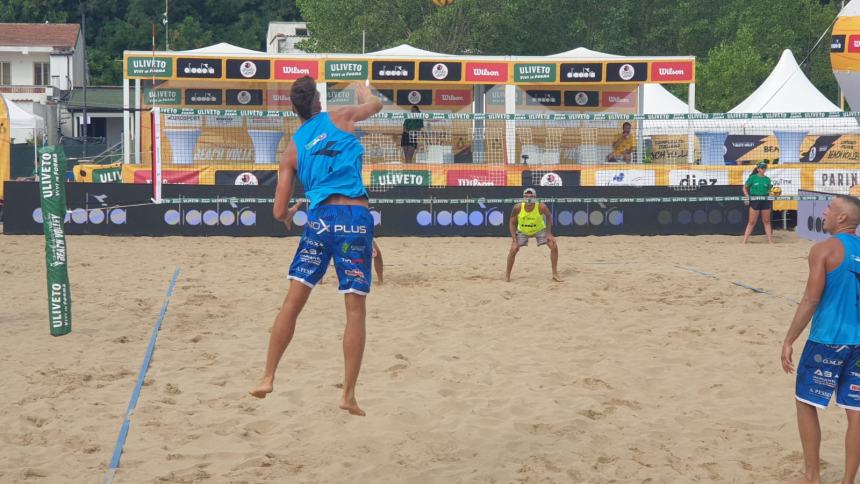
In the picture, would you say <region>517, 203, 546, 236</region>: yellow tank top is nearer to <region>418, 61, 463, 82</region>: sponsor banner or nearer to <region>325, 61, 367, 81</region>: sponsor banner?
<region>418, 61, 463, 82</region>: sponsor banner

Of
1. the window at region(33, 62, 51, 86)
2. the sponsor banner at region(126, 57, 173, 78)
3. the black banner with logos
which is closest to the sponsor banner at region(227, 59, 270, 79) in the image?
the sponsor banner at region(126, 57, 173, 78)

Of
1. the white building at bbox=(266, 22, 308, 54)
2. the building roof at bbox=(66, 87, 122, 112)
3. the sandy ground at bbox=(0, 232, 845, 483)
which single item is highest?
the white building at bbox=(266, 22, 308, 54)

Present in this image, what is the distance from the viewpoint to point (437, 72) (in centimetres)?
2114

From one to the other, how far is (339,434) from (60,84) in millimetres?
53728

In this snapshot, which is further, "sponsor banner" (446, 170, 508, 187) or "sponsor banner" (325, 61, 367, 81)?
"sponsor banner" (325, 61, 367, 81)

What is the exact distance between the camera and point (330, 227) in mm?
5117

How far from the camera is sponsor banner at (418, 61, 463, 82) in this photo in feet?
69.2

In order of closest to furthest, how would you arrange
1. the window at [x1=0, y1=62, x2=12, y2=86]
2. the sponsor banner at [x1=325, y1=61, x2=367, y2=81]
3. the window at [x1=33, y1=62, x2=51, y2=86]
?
1. the sponsor banner at [x1=325, y1=61, x2=367, y2=81]
2. the window at [x1=0, y1=62, x2=12, y2=86]
3. the window at [x1=33, y1=62, x2=51, y2=86]

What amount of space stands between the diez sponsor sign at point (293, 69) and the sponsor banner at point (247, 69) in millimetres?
243

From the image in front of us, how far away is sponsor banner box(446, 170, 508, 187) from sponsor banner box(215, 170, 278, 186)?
10.9 ft

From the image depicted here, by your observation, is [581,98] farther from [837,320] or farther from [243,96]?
[837,320]

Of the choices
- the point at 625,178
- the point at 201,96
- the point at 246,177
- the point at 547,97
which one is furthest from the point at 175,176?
the point at 547,97

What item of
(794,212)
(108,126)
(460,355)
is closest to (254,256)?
(460,355)

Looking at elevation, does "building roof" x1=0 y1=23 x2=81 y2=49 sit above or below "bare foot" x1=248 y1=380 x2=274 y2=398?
above
